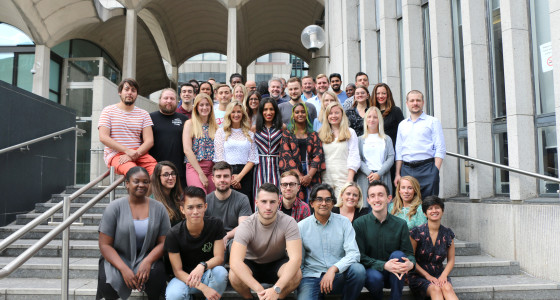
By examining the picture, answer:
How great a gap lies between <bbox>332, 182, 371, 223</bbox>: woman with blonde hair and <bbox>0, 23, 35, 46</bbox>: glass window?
14.0 meters

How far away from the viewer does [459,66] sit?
733cm

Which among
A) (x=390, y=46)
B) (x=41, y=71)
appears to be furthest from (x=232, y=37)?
(x=390, y=46)

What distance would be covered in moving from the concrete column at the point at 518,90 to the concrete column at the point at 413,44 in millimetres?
2353

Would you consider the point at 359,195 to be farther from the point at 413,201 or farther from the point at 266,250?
the point at 266,250

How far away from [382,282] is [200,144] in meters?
2.54

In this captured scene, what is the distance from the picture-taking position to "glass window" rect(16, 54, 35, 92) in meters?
15.0

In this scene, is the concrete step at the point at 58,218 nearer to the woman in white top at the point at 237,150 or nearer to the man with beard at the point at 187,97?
the man with beard at the point at 187,97

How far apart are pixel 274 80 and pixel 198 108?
1.73 m

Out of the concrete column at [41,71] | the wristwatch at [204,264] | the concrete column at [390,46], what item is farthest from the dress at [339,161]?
the concrete column at [41,71]

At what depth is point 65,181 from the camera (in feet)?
29.1

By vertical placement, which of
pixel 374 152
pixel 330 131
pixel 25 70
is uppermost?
pixel 25 70

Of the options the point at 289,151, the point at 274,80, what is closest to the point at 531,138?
the point at 289,151

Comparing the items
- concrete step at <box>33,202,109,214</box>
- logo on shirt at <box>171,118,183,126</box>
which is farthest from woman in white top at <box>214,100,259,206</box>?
concrete step at <box>33,202,109,214</box>

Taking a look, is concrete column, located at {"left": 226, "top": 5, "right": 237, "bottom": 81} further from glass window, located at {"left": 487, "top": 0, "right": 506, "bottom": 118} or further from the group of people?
glass window, located at {"left": 487, "top": 0, "right": 506, "bottom": 118}
